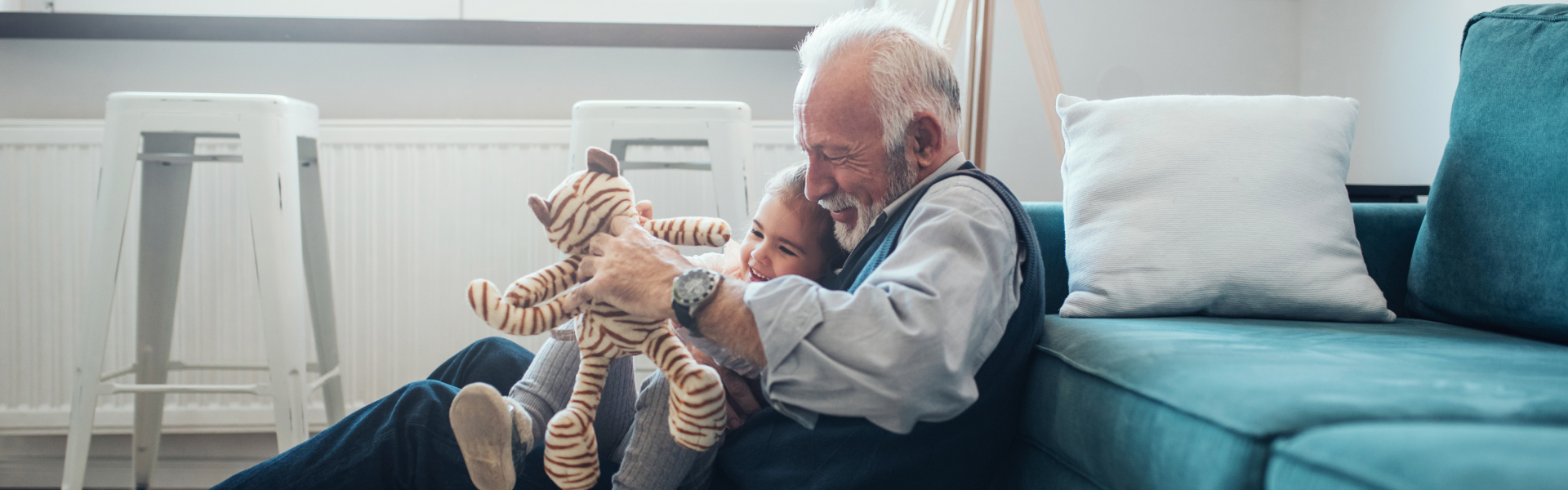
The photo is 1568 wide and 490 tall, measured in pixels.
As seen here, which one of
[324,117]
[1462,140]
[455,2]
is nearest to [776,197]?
[1462,140]

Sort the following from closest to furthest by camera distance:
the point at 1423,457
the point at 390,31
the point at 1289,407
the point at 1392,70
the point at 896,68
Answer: the point at 1423,457 → the point at 1289,407 → the point at 896,68 → the point at 1392,70 → the point at 390,31

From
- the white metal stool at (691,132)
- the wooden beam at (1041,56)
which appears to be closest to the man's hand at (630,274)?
the white metal stool at (691,132)

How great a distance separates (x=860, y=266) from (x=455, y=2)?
60.7 inches

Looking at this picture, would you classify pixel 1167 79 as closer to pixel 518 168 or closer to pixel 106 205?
pixel 518 168

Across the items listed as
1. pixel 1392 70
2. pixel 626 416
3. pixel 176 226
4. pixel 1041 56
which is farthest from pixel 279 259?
pixel 1392 70

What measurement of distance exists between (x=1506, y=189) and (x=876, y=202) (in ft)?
2.48

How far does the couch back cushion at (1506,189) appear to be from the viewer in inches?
35.7

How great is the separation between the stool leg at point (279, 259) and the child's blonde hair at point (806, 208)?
0.93 meters

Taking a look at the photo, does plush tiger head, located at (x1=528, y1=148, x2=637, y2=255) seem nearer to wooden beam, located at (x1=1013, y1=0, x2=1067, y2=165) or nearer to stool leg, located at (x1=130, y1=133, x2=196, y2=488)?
wooden beam, located at (x1=1013, y1=0, x2=1067, y2=165)

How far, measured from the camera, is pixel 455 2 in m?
1.97

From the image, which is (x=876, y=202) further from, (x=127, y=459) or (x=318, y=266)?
(x=127, y=459)

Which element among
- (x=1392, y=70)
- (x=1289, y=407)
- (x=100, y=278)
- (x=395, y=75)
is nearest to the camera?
(x=1289, y=407)

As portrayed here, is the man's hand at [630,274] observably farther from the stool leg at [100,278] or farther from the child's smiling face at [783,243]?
the stool leg at [100,278]

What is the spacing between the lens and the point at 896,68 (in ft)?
2.76
